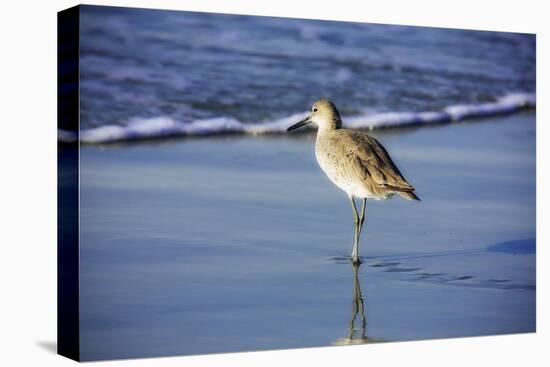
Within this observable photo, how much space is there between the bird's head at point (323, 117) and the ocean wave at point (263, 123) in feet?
0.15

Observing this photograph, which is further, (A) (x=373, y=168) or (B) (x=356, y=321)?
(A) (x=373, y=168)

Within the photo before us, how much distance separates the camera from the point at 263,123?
876 centimetres

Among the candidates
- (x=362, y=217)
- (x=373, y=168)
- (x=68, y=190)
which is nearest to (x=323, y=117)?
(x=373, y=168)

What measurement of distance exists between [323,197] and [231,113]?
94 centimetres

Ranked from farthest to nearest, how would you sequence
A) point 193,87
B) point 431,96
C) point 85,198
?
point 431,96
point 193,87
point 85,198

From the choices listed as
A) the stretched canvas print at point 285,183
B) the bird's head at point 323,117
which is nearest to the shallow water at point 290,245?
the stretched canvas print at point 285,183

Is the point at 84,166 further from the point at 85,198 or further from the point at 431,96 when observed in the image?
the point at 431,96

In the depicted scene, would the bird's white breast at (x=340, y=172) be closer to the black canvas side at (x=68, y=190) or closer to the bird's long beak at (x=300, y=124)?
the bird's long beak at (x=300, y=124)

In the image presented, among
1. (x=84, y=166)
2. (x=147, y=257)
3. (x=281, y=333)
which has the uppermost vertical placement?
(x=84, y=166)

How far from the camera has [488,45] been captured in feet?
31.2

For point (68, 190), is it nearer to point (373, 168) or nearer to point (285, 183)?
point (285, 183)

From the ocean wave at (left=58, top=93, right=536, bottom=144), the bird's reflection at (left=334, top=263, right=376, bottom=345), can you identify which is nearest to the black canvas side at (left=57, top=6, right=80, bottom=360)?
the ocean wave at (left=58, top=93, right=536, bottom=144)

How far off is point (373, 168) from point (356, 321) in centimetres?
115

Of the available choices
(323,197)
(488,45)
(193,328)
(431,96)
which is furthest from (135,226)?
(488,45)
